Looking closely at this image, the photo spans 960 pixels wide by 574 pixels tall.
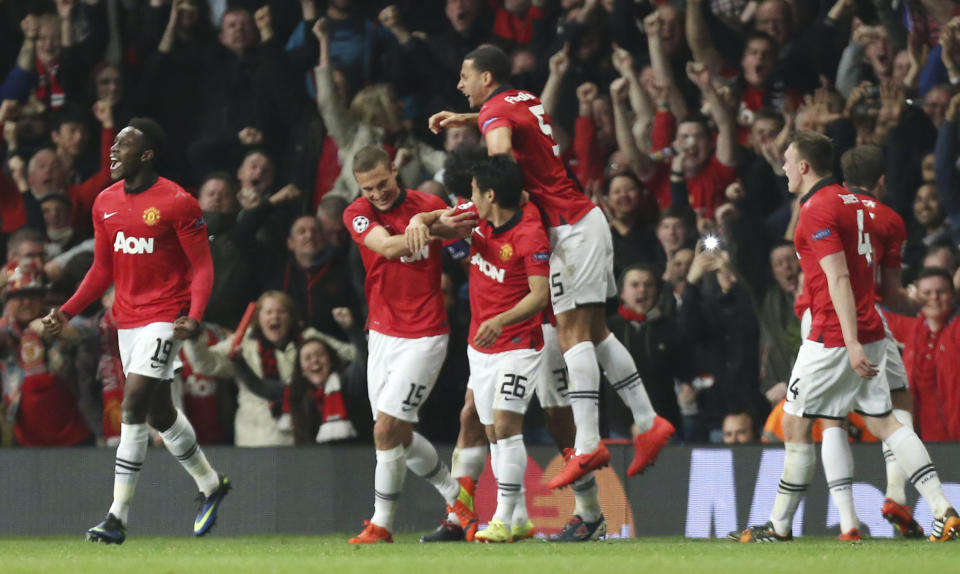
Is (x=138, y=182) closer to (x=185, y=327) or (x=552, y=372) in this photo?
(x=185, y=327)

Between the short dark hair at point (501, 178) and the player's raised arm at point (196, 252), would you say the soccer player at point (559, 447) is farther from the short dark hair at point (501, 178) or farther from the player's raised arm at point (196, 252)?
the player's raised arm at point (196, 252)

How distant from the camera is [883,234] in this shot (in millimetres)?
8789

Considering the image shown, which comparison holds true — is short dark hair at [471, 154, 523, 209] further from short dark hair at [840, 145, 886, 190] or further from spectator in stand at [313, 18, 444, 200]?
spectator in stand at [313, 18, 444, 200]

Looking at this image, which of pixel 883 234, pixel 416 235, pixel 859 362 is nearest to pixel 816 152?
pixel 883 234

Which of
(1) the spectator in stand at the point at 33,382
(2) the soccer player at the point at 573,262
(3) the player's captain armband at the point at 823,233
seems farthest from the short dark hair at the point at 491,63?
(1) the spectator in stand at the point at 33,382

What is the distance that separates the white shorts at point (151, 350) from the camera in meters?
9.00

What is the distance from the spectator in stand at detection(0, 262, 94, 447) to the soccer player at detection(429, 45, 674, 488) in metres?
4.59

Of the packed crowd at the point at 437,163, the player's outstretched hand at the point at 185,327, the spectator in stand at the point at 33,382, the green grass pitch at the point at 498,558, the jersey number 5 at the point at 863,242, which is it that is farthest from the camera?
the spectator in stand at the point at 33,382

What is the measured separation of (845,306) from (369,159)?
111 inches

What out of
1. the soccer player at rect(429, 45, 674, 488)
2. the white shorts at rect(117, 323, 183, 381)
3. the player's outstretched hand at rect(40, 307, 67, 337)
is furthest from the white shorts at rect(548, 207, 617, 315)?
the player's outstretched hand at rect(40, 307, 67, 337)

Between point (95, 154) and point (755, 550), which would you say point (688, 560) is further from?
point (95, 154)

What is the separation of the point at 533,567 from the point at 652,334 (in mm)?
4553

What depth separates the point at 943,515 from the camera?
833cm

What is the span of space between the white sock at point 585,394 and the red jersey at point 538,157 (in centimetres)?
81
